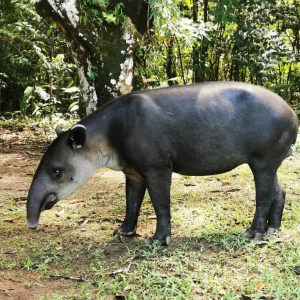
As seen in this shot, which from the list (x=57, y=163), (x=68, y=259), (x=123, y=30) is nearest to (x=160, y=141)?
(x=57, y=163)

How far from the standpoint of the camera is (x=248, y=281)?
435cm

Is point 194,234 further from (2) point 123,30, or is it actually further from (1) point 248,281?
(2) point 123,30

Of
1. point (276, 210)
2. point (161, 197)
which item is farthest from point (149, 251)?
point (276, 210)

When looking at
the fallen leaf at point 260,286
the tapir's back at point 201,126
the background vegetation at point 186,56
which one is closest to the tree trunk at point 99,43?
the background vegetation at point 186,56

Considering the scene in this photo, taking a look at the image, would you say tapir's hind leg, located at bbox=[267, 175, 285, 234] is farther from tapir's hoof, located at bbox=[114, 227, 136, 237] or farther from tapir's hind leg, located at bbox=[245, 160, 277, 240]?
tapir's hoof, located at bbox=[114, 227, 136, 237]

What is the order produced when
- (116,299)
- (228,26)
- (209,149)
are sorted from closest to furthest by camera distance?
(116,299)
(209,149)
(228,26)

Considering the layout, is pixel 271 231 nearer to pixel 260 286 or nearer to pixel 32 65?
pixel 260 286

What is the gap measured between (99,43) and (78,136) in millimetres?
4625

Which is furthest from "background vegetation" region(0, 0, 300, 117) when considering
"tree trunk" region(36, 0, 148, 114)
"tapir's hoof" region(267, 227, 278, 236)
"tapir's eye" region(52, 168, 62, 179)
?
"tapir's eye" region(52, 168, 62, 179)

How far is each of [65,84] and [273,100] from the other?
37.2ft

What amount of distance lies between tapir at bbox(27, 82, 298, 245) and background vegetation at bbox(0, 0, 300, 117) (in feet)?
25.7

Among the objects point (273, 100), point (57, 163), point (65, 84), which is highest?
point (273, 100)

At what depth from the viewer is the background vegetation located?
14.1 metres

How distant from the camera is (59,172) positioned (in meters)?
5.06
